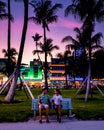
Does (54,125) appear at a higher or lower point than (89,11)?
lower

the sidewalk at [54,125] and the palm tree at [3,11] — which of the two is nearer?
the sidewalk at [54,125]

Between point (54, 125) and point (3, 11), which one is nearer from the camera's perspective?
point (54, 125)

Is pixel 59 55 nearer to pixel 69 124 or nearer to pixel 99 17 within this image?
pixel 99 17

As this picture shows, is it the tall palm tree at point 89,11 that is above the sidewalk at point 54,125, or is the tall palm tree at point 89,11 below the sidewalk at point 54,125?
above

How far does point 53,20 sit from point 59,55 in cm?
6225

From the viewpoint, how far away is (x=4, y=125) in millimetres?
15836

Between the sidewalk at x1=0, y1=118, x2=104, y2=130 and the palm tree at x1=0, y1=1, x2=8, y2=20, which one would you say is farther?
the palm tree at x1=0, y1=1, x2=8, y2=20

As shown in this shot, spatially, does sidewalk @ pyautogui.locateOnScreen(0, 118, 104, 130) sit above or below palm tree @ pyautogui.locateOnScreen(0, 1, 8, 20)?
below

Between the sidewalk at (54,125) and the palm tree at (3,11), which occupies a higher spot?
the palm tree at (3,11)

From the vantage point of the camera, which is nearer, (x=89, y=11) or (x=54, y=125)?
(x=54, y=125)

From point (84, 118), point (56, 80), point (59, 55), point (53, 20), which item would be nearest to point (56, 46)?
point (53, 20)

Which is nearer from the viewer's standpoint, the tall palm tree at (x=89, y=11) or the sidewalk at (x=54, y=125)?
the sidewalk at (x=54, y=125)

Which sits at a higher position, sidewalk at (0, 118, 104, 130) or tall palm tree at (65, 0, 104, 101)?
tall palm tree at (65, 0, 104, 101)

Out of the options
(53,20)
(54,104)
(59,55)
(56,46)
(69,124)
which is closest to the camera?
Result: (69,124)
